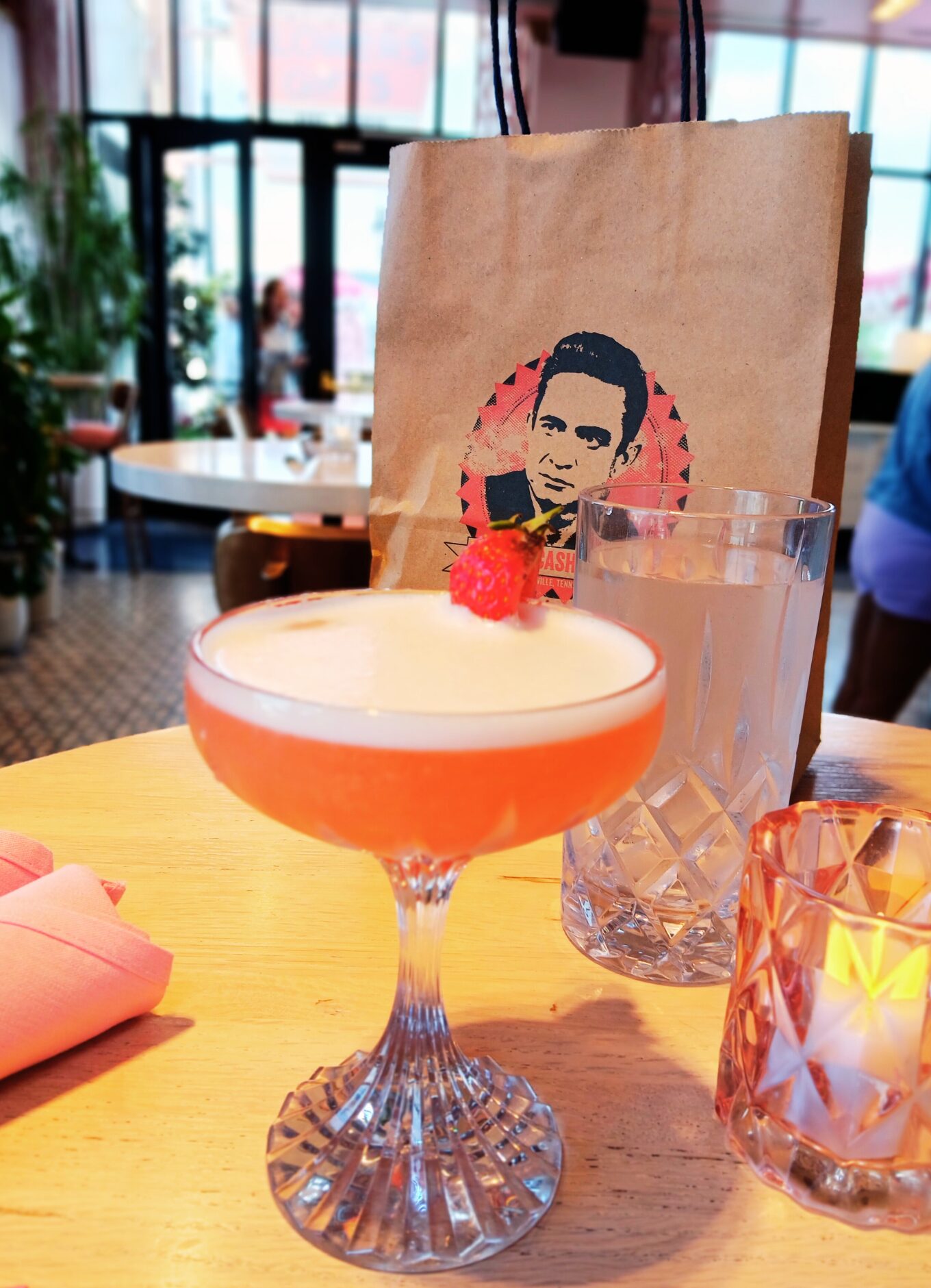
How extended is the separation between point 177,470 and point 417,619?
183 centimetres

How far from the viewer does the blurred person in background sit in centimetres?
682

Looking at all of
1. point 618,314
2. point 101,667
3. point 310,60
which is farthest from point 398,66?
point 618,314

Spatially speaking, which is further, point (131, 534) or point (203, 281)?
point (203, 281)

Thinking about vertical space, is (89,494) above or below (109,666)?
above

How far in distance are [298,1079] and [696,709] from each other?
0.95 feet

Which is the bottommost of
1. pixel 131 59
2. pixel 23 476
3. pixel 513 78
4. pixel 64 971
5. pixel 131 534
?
pixel 131 534

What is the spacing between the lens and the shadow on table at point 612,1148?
0.40 meters

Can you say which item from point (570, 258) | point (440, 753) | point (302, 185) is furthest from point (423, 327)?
point (302, 185)

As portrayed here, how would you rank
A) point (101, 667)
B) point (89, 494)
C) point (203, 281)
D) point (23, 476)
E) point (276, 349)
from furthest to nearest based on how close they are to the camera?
1. point (276, 349)
2. point (203, 281)
3. point (89, 494)
4. point (101, 667)
5. point (23, 476)

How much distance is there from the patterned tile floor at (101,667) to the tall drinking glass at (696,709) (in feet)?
7.28

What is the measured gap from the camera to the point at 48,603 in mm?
4387

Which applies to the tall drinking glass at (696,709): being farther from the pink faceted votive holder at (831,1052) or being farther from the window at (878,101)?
the window at (878,101)

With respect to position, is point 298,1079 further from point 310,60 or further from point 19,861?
point 310,60

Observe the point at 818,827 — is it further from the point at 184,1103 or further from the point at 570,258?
the point at 570,258
